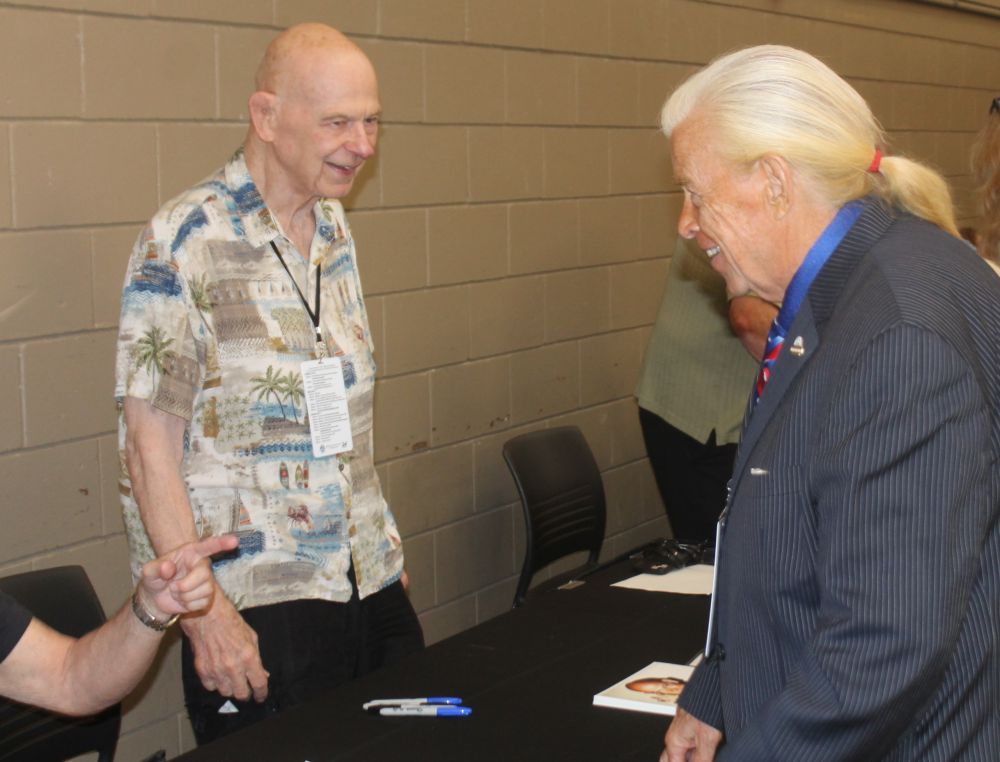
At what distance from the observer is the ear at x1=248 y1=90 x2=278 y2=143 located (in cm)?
241

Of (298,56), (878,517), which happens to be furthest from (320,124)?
(878,517)

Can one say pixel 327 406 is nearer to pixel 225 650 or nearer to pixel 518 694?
pixel 225 650

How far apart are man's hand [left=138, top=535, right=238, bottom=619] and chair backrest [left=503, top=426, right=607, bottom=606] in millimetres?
1699

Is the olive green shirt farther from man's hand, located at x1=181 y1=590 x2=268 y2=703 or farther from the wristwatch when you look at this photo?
the wristwatch

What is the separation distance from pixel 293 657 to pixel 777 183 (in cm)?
140

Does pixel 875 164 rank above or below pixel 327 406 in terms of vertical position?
above

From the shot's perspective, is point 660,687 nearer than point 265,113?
Yes

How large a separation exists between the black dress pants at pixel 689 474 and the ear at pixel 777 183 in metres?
2.00

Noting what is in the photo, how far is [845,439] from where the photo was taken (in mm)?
1193

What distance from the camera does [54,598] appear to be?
2348 millimetres

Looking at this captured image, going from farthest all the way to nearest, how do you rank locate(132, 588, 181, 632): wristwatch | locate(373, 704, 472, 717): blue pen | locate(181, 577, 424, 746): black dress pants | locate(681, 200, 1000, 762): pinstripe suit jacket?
1. locate(181, 577, 424, 746): black dress pants
2. locate(373, 704, 472, 717): blue pen
3. locate(132, 588, 181, 632): wristwatch
4. locate(681, 200, 1000, 762): pinstripe suit jacket

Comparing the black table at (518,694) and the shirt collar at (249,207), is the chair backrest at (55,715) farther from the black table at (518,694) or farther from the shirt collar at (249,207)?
the shirt collar at (249,207)

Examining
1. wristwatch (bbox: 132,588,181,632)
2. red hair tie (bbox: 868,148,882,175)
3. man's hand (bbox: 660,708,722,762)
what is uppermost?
red hair tie (bbox: 868,148,882,175)

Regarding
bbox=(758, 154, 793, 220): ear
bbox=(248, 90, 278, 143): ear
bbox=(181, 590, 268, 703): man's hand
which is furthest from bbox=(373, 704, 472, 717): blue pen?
bbox=(248, 90, 278, 143): ear
